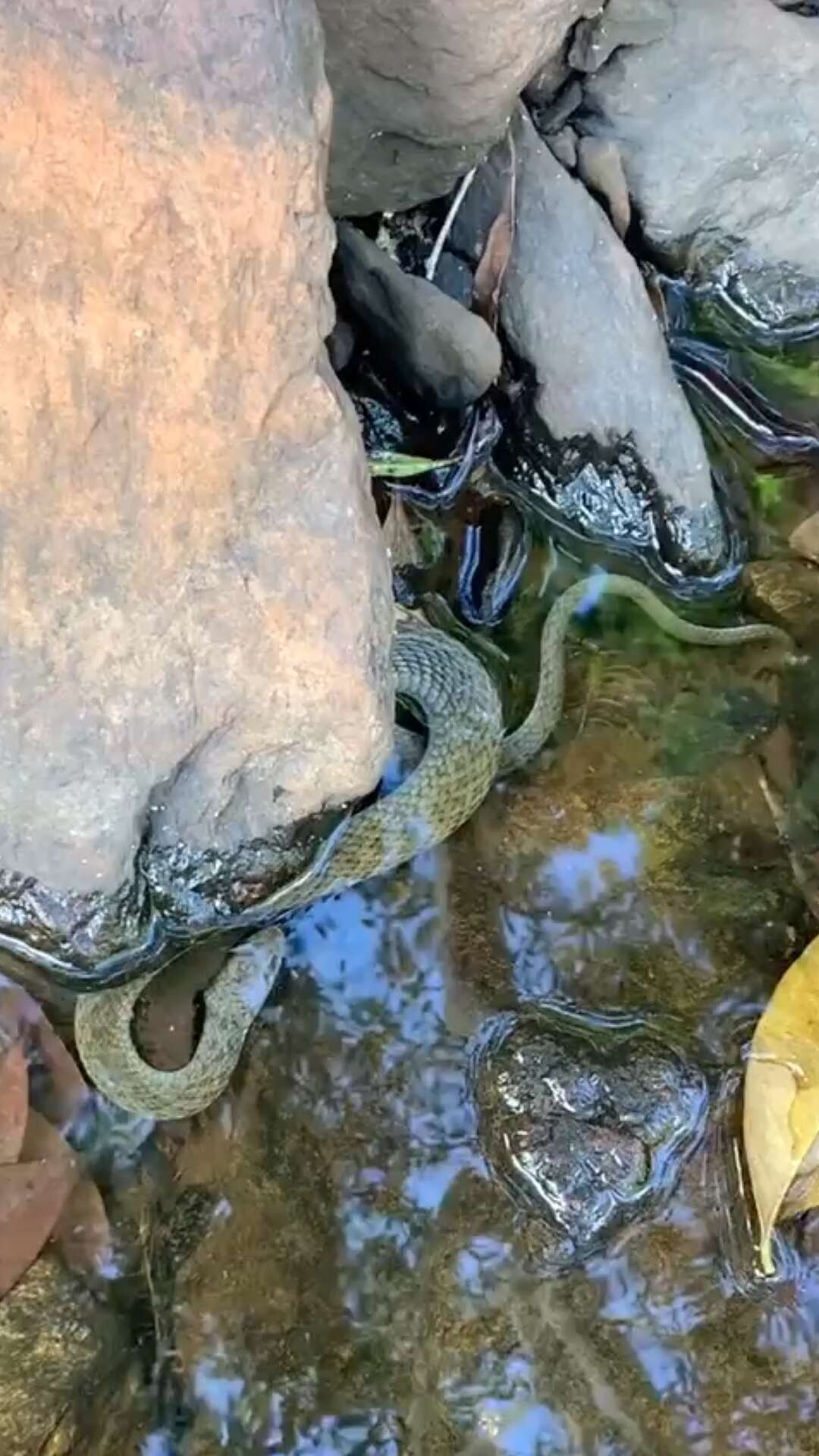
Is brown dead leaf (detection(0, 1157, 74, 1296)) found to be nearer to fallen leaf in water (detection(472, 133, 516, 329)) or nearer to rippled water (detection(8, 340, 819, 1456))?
rippled water (detection(8, 340, 819, 1456))

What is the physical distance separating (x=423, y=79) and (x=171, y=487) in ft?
3.69

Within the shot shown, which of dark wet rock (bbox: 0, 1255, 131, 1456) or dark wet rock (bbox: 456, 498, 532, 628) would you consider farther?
dark wet rock (bbox: 456, 498, 532, 628)

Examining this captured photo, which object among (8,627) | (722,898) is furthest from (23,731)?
(722,898)

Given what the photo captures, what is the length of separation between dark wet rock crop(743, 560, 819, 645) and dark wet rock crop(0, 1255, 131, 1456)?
2063mm

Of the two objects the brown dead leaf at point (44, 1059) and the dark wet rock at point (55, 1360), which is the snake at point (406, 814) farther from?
the dark wet rock at point (55, 1360)

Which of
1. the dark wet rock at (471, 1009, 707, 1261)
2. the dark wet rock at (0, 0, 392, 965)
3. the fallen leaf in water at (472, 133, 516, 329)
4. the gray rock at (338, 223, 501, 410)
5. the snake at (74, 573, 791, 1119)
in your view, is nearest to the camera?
the dark wet rock at (0, 0, 392, 965)

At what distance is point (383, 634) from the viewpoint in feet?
8.59

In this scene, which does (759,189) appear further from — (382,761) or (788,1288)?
(788,1288)

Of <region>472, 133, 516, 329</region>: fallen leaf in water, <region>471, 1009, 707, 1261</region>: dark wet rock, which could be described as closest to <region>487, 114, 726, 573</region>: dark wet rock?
<region>472, 133, 516, 329</region>: fallen leaf in water

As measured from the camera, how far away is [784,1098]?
105 inches

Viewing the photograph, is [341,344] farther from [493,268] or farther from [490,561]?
[490,561]

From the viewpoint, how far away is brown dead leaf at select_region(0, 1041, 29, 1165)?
276 cm

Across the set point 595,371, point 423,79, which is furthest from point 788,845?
point 423,79

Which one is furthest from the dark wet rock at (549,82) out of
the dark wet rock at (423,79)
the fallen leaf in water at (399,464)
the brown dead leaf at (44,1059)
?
the brown dead leaf at (44,1059)
